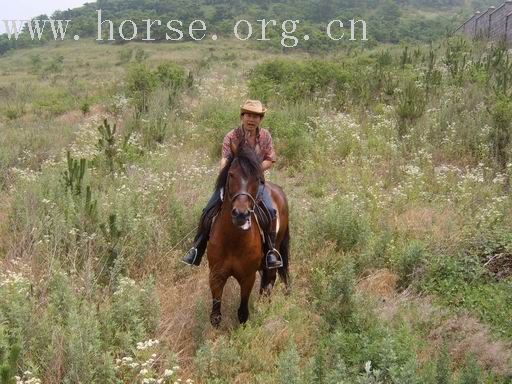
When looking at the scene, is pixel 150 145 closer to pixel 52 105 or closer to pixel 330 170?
pixel 330 170

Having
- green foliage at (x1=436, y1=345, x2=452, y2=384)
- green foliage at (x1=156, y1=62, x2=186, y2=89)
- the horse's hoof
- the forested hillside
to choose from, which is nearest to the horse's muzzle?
the horse's hoof

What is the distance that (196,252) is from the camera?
4.55 m

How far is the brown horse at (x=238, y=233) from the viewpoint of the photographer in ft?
12.5

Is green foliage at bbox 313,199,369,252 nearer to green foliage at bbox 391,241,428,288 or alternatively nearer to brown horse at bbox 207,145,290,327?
green foliage at bbox 391,241,428,288

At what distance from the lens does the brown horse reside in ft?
12.5

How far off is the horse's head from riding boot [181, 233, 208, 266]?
0.80 metres

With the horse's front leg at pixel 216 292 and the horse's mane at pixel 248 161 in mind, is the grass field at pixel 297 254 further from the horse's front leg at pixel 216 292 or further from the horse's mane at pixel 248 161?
the horse's mane at pixel 248 161

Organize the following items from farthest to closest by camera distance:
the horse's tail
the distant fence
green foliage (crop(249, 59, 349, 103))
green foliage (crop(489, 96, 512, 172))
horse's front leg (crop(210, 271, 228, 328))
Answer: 1. the distant fence
2. green foliage (crop(249, 59, 349, 103))
3. green foliage (crop(489, 96, 512, 172))
4. the horse's tail
5. horse's front leg (crop(210, 271, 228, 328))

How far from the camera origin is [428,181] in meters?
8.23

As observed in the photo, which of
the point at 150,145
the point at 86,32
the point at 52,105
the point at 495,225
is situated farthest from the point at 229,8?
the point at 495,225

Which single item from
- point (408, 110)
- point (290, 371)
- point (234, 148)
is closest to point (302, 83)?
point (408, 110)

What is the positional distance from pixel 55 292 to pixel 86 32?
70262 millimetres

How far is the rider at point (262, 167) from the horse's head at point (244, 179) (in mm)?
209

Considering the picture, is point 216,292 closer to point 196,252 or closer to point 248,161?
point 196,252
